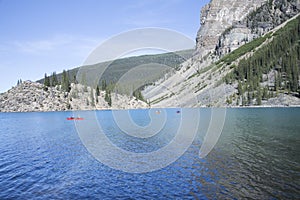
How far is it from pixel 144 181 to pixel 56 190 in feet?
29.6

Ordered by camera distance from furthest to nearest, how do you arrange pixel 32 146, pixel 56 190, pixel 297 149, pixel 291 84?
pixel 291 84
pixel 32 146
pixel 297 149
pixel 56 190

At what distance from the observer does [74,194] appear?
2389 cm

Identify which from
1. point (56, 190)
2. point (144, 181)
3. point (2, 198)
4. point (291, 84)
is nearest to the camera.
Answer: point (2, 198)

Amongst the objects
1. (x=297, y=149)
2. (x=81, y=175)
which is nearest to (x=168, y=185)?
(x=81, y=175)

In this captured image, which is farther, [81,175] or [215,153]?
[215,153]

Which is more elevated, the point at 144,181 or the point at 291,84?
the point at 291,84

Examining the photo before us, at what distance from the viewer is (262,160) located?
34156 mm

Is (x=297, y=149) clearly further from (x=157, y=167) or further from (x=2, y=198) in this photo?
(x=2, y=198)

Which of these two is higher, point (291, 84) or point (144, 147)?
point (291, 84)

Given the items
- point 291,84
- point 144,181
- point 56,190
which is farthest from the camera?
point 291,84

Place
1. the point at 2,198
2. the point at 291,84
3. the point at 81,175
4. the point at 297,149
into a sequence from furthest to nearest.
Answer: the point at 291,84
the point at 297,149
the point at 81,175
the point at 2,198

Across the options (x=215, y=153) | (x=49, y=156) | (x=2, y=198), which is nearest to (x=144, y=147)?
(x=215, y=153)

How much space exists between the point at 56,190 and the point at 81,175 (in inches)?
198

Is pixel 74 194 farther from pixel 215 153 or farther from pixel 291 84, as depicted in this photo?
pixel 291 84
